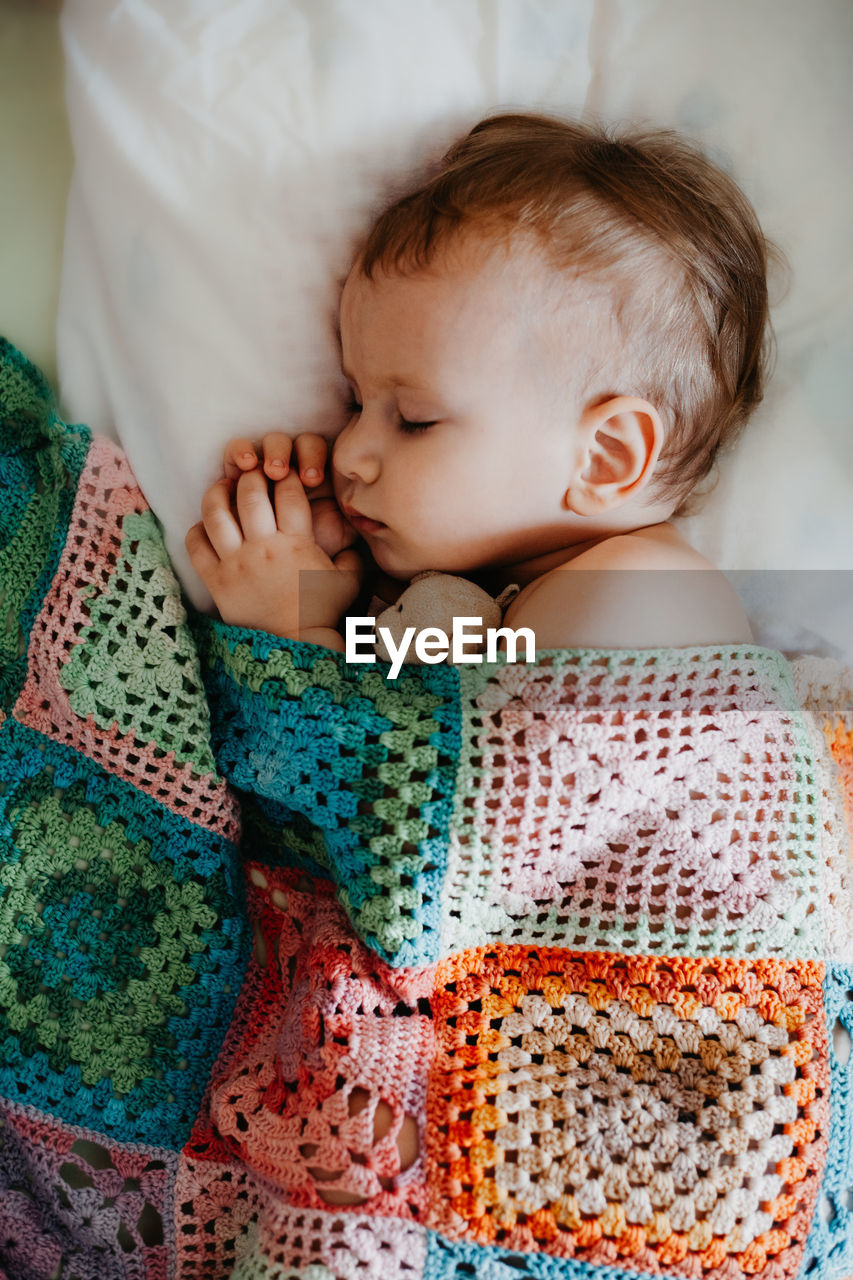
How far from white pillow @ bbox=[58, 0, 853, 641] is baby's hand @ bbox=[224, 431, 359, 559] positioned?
18 mm

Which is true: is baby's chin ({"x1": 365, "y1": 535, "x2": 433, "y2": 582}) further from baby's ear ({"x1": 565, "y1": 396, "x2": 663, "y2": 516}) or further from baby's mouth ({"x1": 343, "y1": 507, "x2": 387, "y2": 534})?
baby's ear ({"x1": 565, "y1": 396, "x2": 663, "y2": 516})

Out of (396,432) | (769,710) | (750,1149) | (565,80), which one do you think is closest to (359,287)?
(396,432)

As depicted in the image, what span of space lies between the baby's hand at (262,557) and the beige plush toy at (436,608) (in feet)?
0.18

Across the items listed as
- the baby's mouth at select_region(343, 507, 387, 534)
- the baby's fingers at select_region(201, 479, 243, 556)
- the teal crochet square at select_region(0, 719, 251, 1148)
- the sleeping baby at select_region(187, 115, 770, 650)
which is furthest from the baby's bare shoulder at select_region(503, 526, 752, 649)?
the teal crochet square at select_region(0, 719, 251, 1148)

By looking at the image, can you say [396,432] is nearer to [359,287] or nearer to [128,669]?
[359,287]

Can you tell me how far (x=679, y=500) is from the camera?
0.94 meters

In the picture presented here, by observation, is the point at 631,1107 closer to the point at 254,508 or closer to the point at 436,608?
the point at 436,608

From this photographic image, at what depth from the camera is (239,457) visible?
34.4 inches

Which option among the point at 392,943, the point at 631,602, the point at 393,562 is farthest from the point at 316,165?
the point at 392,943

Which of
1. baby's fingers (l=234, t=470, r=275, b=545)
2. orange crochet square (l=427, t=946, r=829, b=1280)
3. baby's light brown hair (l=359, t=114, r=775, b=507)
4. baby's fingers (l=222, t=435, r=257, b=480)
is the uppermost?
baby's light brown hair (l=359, t=114, r=775, b=507)

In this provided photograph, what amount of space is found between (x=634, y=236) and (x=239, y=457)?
39 cm

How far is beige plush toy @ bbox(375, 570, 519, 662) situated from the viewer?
0.85 metres

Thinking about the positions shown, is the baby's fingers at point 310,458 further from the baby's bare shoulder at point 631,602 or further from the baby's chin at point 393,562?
the baby's bare shoulder at point 631,602

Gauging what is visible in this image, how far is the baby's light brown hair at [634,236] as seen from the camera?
2.68 ft
